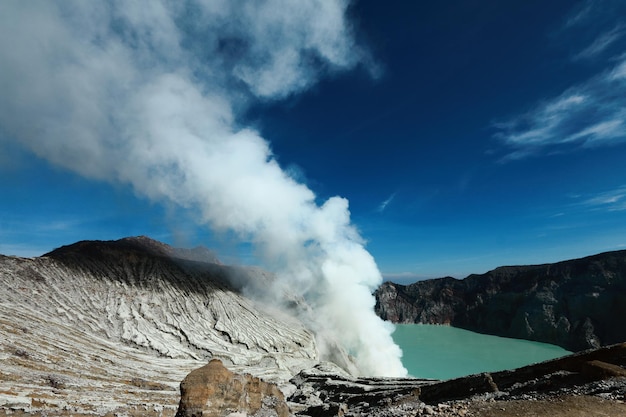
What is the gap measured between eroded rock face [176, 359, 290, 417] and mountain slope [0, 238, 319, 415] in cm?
1561

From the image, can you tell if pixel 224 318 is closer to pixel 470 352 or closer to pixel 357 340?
pixel 357 340

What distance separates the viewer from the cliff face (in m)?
124

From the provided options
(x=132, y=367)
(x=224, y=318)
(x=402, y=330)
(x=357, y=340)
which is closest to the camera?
(x=132, y=367)

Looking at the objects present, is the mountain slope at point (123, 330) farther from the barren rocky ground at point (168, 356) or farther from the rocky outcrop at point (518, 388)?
the rocky outcrop at point (518, 388)

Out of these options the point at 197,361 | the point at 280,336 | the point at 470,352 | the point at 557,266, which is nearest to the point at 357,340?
the point at 280,336

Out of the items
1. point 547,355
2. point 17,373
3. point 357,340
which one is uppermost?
point 17,373

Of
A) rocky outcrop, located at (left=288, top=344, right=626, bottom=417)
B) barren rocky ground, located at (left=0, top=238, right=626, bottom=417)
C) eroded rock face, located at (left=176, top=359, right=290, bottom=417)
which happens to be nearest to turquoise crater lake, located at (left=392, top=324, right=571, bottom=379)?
barren rocky ground, located at (left=0, top=238, right=626, bottom=417)

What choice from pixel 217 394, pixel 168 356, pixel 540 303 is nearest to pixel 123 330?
pixel 168 356

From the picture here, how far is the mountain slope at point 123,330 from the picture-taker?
3866 centimetres

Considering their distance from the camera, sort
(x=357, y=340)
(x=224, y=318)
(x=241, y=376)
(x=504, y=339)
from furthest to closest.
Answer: (x=504, y=339) < (x=357, y=340) < (x=224, y=318) < (x=241, y=376)

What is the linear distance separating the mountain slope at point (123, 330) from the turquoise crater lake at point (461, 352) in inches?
1729

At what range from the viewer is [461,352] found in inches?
Answer: 5037

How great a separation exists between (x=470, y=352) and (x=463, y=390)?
117244 millimetres

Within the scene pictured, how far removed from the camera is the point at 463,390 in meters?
28.9
